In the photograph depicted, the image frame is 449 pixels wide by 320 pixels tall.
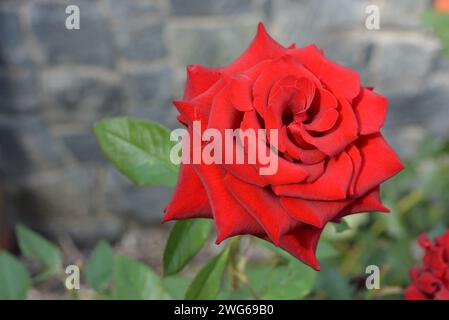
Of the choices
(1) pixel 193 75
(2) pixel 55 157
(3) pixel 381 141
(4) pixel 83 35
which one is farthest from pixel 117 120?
(2) pixel 55 157

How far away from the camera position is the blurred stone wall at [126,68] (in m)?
1.59

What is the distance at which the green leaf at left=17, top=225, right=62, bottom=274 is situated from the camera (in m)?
0.81

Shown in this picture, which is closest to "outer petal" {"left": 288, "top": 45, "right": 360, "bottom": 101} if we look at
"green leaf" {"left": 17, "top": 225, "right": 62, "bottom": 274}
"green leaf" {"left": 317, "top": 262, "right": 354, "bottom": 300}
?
"green leaf" {"left": 317, "top": 262, "right": 354, "bottom": 300}

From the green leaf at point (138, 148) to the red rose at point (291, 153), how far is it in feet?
0.45

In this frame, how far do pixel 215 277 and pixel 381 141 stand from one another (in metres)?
0.21

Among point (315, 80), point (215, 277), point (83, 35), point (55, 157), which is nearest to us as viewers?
point (315, 80)

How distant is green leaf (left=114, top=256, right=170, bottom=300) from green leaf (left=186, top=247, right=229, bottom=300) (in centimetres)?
7

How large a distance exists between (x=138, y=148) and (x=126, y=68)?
3.67 feet

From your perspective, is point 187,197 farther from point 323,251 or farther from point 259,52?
point 323,251

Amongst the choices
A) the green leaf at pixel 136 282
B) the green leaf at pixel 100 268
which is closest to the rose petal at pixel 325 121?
the green leaf at pixel 136 282

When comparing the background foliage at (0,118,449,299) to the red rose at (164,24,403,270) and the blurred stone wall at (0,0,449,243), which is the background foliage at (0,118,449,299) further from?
the blurred stone wall at (0,0,449,243)

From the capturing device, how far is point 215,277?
0.55 m

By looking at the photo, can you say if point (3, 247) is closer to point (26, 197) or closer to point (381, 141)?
point (26, 197)

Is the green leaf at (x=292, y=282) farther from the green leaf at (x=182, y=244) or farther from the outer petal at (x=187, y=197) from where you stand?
the outer petal at (x=187, y=197)
